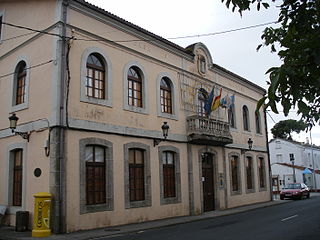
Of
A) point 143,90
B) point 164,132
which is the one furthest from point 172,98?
point 164,132

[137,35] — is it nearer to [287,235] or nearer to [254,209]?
[287,235]

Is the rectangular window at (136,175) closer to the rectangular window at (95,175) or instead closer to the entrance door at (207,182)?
the rectangular window at (95,175)

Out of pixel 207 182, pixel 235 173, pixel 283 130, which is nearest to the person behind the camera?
pixel 207 182

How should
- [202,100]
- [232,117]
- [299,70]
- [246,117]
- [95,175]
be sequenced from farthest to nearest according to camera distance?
1. [246,117]
2. [232,117]
3. [202,100]
4. [95,175]
5. [299,70]

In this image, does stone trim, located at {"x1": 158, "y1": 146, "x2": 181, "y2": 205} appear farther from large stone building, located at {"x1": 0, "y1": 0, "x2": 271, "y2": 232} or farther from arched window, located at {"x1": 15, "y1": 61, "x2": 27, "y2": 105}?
arched window, located at {"x1": 15, "y1": 61, "x2": 27, "y2": 105}

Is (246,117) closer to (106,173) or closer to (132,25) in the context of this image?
(132,25)

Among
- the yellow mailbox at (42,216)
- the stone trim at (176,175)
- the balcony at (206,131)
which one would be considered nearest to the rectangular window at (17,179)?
the yellow mailbox at (42,216)

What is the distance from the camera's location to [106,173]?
13875mm

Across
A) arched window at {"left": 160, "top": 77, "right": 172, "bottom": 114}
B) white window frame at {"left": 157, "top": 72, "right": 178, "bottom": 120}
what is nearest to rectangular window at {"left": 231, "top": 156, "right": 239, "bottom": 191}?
white window frame at {"left": 157, "top": 72, "right": 178, "bottom": 120}

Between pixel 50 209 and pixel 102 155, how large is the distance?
10.2 ft

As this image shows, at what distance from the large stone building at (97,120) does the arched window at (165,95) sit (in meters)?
0.05

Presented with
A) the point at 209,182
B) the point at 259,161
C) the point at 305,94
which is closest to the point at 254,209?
the point at 209,182

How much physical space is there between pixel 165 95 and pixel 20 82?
22.2 feet

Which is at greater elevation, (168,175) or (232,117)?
(232,117)
